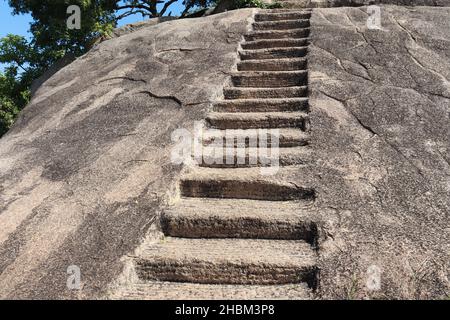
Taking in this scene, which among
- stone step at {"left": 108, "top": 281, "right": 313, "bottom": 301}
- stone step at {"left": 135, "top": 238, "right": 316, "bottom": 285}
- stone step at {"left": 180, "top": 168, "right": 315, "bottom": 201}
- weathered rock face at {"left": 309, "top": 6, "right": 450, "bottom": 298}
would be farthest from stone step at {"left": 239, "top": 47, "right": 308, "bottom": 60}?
stone step at {"left": 108, "top": 281, "right": 313, "bottom": 301}

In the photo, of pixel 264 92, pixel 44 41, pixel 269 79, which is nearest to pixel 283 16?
pixel 269 79

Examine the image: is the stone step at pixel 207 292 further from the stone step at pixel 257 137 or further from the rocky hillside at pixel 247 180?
the stone step at pixel 257 137

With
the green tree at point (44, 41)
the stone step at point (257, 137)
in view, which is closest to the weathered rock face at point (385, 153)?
the stone step at point (257, 137)

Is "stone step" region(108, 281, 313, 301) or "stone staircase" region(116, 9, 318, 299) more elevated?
"stone staircase" region(116, 9, 318, 299)

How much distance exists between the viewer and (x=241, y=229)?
2479mm

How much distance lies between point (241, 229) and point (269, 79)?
2.21m

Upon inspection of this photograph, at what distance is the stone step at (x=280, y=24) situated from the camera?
217 inches

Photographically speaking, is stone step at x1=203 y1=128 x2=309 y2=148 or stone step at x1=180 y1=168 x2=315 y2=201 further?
stone step at x1=203 y1=128 x2=309 y2=148

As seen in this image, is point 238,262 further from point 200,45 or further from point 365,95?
point 200,45

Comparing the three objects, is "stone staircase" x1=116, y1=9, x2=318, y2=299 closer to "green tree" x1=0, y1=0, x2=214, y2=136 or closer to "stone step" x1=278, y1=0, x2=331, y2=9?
"stone step" x1=278, y1=0, x2=331, y2=9

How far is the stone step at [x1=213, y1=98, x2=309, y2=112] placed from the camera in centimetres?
366

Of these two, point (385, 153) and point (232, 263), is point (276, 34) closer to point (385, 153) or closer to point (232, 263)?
point (385, 153)

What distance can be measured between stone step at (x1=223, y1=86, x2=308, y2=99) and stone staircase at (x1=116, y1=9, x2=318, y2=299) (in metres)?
0.18
